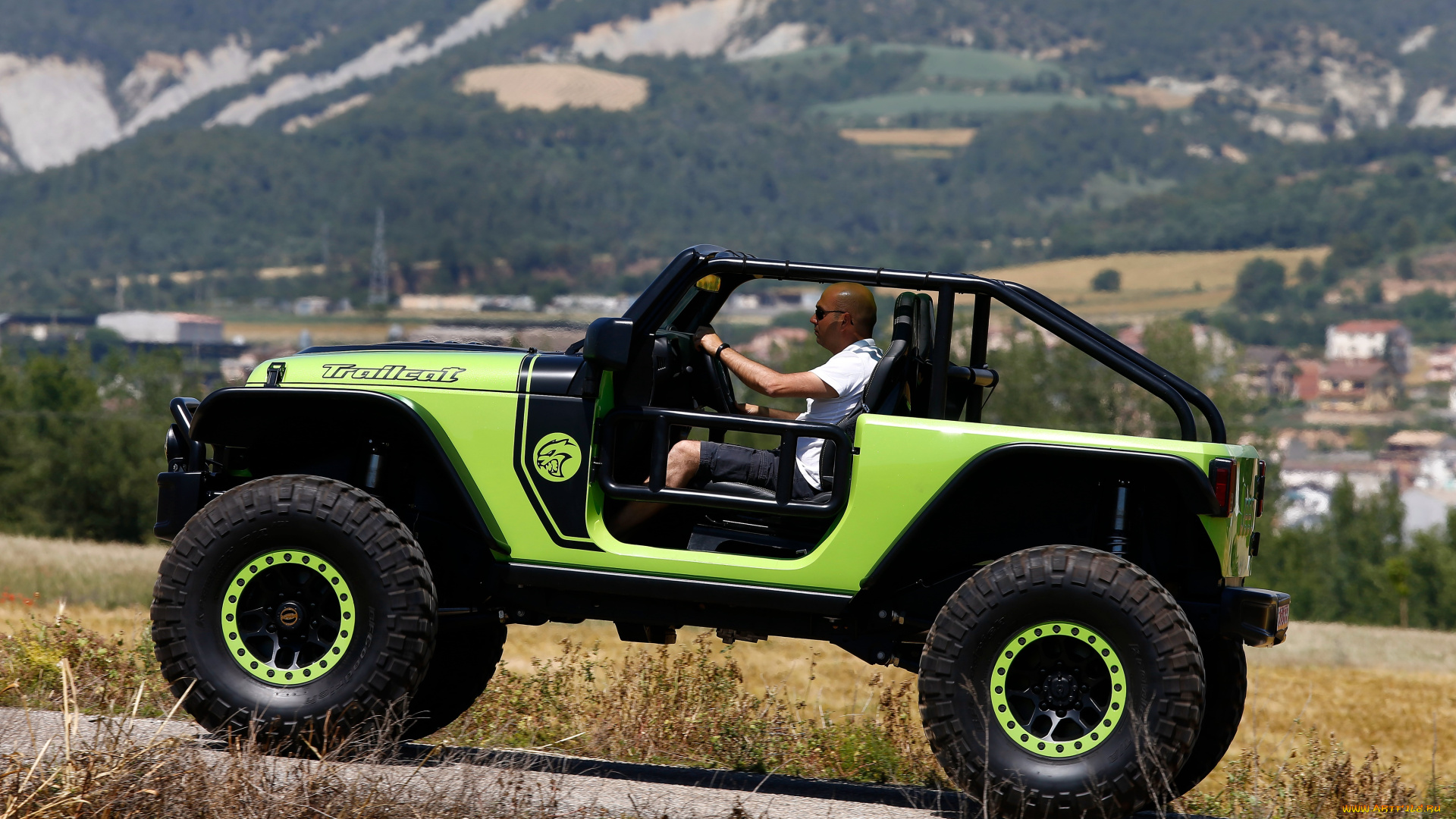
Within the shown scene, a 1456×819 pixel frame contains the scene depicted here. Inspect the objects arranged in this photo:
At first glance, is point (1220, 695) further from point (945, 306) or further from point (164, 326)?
point (164, 326)

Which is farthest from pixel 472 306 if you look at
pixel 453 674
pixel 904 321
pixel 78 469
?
pixel 904 321

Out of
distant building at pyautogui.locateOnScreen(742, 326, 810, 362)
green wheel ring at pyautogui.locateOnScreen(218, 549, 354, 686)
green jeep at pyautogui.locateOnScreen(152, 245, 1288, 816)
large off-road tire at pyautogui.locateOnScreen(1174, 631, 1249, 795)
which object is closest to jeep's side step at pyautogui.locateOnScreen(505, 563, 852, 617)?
green jeep at pyautogui.locateOnScreen(152, 245, 1288, 816)

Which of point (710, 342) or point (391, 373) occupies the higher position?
point (710, 342)

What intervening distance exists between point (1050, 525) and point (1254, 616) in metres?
0.78

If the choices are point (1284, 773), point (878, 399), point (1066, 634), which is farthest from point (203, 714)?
point (1284, 773)

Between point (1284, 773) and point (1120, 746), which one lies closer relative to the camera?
point (1120, 746)

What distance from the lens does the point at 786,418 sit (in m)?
6.08

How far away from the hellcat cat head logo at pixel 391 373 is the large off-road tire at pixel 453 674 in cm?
135

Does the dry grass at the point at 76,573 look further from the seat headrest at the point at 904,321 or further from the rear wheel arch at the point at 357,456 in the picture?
the seat headrest at the point at 904,321

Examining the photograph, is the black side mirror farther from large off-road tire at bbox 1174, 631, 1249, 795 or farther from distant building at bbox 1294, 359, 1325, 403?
distant building at bbox 1294, 359, 1325, 403

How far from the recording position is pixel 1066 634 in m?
5.27

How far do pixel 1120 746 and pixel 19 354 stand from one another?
266ft

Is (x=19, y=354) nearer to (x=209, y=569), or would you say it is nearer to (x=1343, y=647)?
(x=1343, y=647)

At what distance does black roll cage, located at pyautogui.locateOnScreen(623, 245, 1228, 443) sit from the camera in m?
5.59
